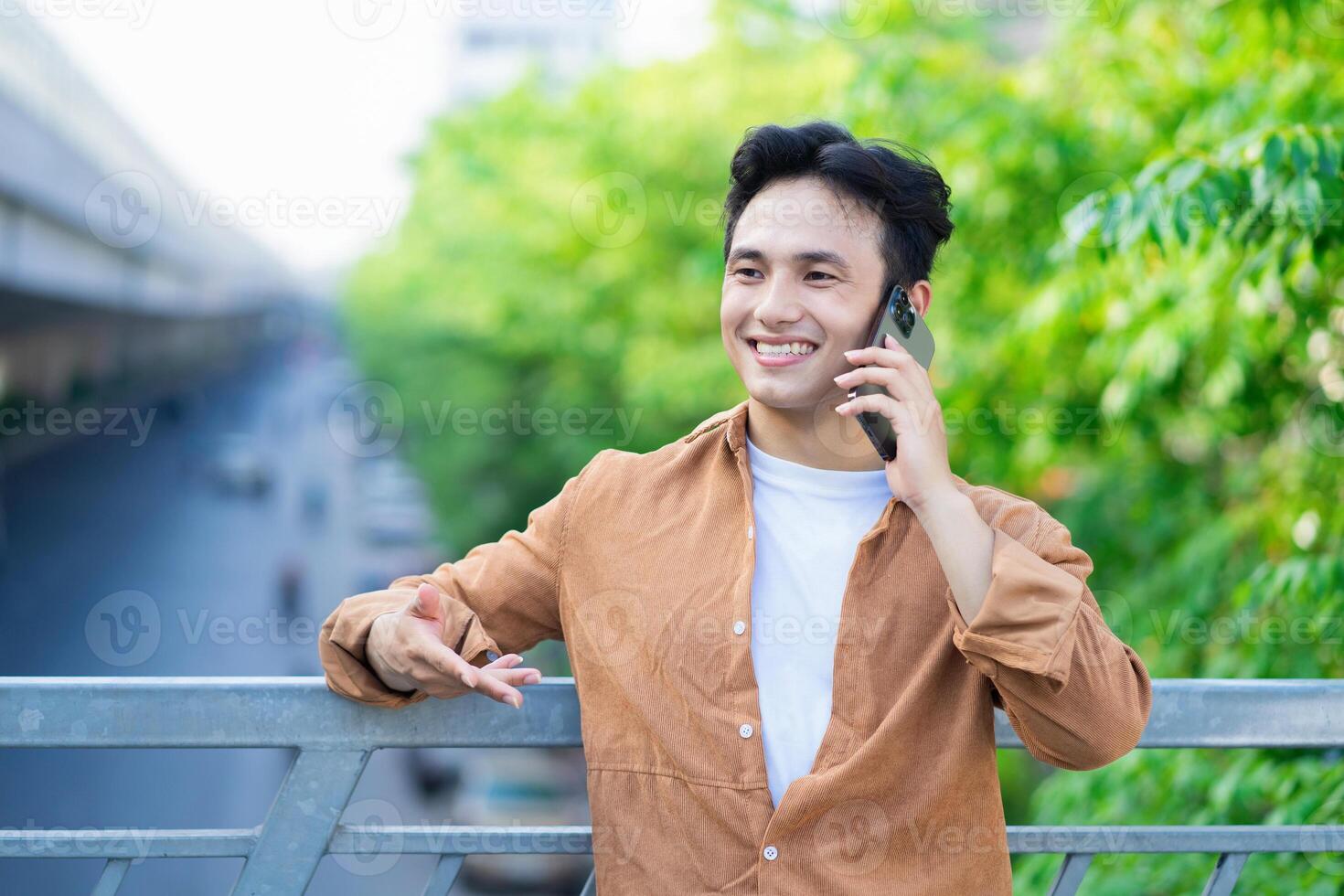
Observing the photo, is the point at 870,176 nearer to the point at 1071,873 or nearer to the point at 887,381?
the point at 887,381

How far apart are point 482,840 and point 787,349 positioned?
976 millimetres

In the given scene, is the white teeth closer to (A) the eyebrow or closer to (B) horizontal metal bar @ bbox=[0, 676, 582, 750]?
(A) the eyebrow

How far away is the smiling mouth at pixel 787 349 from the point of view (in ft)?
6.64

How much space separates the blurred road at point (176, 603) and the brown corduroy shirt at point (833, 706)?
0.53 m

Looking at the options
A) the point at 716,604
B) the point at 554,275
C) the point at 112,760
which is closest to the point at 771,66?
the point at 554,275

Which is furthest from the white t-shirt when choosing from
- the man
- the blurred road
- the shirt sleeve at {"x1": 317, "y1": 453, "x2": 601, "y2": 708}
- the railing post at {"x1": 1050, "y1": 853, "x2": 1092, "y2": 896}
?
the blurred road

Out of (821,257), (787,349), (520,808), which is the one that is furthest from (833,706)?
(520,808)

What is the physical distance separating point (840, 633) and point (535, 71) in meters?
20.8

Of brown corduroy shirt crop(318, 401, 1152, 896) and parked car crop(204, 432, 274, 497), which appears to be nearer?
brown corduroy shirt crop(318, 401, 1152, 896)

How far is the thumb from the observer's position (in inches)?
75.0

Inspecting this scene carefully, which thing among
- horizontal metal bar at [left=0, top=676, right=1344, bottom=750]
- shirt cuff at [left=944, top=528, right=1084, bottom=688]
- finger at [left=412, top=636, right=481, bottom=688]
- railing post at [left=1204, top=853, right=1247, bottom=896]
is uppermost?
shirt cuff at [left=944, top=528, right=1084, bottom=688]

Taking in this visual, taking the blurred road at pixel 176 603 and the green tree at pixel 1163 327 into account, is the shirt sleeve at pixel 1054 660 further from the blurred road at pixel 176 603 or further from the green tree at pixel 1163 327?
the green tree at pixel 1163 327

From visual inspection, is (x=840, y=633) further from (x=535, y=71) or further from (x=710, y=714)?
(x=535, y=71)

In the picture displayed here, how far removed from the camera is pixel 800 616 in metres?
1.99
